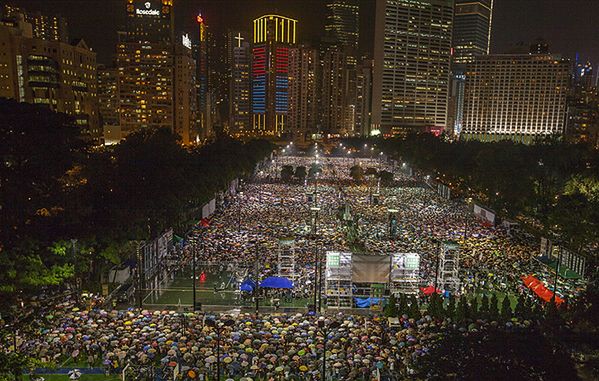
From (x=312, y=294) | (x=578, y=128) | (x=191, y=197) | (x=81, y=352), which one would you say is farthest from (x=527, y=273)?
(x=578, y=128)

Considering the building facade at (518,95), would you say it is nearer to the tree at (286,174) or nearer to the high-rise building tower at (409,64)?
the high-rise building tower at (409,64)

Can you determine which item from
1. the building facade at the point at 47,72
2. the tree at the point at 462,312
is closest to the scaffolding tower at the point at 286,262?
the tree at the point at 462,312

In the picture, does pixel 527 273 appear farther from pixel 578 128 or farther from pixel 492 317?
pixel 578 128

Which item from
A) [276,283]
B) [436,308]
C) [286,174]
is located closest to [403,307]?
[436,308]

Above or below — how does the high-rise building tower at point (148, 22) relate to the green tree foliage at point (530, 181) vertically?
above

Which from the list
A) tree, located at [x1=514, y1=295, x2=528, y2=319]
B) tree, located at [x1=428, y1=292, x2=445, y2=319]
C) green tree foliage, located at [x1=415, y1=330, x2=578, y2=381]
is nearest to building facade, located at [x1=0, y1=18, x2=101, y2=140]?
tree, located at [x1=428, y1=292, x2=445, y2=319]

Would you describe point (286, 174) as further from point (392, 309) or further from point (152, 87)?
point (152, 87)

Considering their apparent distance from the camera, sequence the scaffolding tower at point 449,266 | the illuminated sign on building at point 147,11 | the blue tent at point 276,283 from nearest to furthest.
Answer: the blue tent at point 276,283, the scaffolding tower at point 449,266, the illuminated sign on building at point 147,11

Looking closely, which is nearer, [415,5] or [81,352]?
[81,352]
